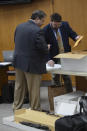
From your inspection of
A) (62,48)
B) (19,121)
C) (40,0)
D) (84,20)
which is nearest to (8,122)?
(19,121)

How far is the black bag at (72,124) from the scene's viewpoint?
3473 mm

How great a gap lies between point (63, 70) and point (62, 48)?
0.85 meters

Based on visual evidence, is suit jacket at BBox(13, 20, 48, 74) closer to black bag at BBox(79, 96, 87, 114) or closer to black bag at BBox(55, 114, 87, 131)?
black bag at BBox(79, 96, 87, 114)

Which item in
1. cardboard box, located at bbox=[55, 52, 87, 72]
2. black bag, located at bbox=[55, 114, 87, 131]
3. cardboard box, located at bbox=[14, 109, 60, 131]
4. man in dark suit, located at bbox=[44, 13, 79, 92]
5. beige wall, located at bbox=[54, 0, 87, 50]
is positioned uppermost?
beige wall, located at bbox=[54, 0, 87, 50]

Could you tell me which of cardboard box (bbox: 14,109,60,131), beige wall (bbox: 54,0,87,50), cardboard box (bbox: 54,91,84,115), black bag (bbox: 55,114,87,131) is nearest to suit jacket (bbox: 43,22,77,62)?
cardboard box (bbox: 54,91,84,115)

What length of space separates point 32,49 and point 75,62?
2.20 feet

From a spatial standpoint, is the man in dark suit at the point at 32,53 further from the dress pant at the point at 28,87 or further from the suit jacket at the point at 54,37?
the suit jacket at the point at 54,37

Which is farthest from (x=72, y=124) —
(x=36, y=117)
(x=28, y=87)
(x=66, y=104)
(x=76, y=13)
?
(x=76, y=13)

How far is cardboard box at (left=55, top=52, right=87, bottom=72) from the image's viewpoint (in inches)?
157

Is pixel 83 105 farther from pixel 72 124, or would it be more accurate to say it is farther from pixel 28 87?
pixel 28 87

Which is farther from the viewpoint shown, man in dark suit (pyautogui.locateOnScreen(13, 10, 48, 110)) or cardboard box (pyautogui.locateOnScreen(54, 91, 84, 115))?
man in dark suit (pyautogui.locateOnScreen(13, 10, 48, 110))

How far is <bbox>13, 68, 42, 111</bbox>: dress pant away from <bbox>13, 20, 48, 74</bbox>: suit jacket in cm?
12

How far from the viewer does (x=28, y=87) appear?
459 centimetres

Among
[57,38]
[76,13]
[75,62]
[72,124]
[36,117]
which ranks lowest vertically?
[36,117]
